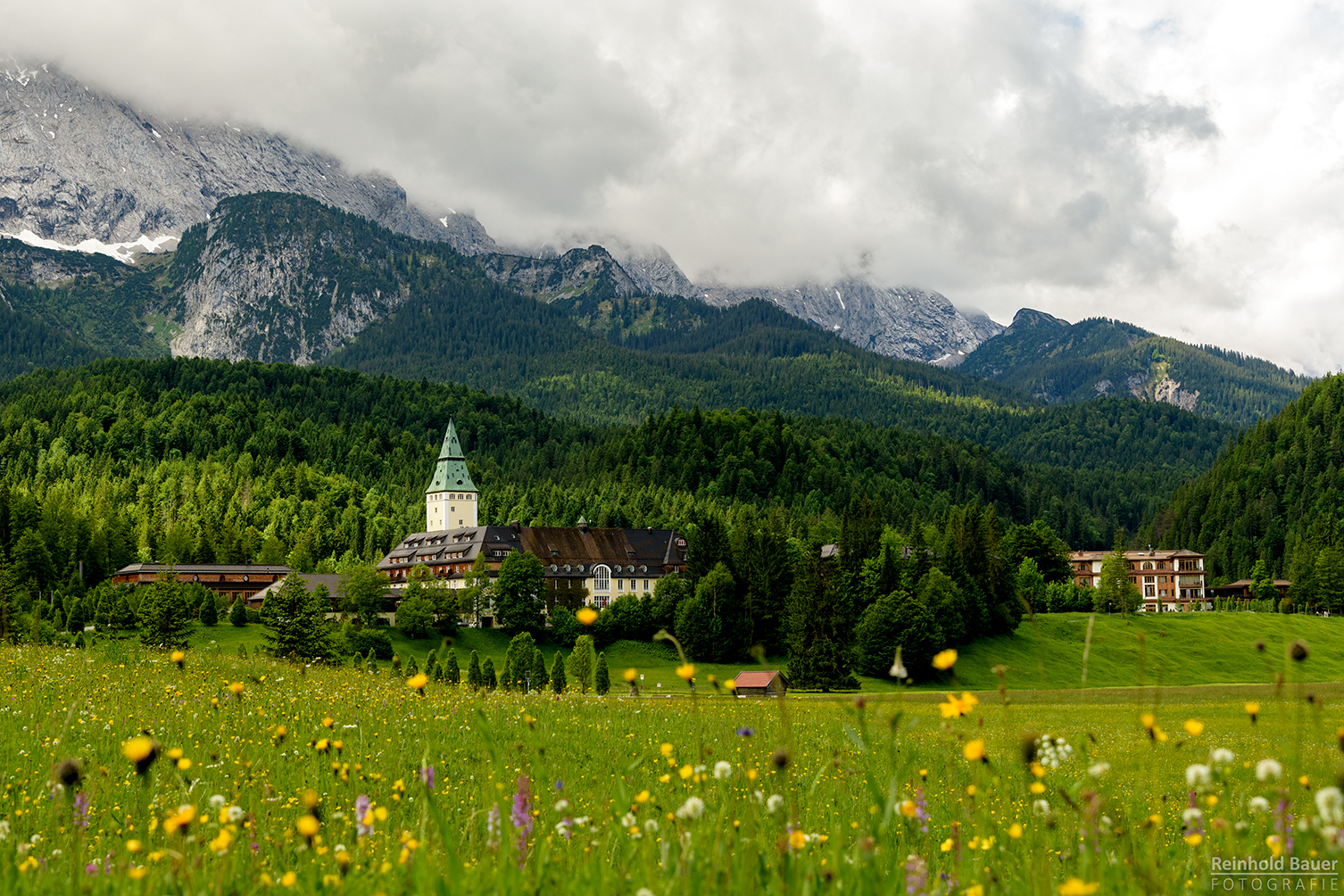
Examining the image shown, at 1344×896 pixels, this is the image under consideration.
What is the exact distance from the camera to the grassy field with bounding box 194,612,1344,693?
86000 millimetres

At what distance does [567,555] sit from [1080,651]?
223 feet

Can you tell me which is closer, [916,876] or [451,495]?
[916,876]

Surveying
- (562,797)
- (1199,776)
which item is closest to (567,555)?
(562,797)

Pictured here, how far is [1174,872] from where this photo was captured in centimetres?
721

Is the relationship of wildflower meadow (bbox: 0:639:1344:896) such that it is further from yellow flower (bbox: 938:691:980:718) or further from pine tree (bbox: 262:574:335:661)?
pine tree (bbox: 262:574:335:661)

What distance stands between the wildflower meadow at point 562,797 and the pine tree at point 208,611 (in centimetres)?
8997

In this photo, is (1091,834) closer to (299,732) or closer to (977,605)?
(299,732)

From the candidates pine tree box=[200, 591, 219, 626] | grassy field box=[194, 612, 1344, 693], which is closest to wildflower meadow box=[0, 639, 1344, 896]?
grassy field box=[194, 612, 1344, 693]

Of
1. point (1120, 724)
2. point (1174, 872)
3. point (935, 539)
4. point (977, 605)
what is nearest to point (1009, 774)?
point (1174, 872)

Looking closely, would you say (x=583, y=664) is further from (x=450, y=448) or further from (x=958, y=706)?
(x=450, y=448)

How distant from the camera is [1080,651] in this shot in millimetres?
95125

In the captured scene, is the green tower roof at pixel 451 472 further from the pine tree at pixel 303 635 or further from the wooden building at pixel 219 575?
the pine tree at pixel 303 635

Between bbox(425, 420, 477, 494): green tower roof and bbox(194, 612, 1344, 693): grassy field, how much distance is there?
66828 mm

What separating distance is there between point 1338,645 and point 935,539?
139 feet
